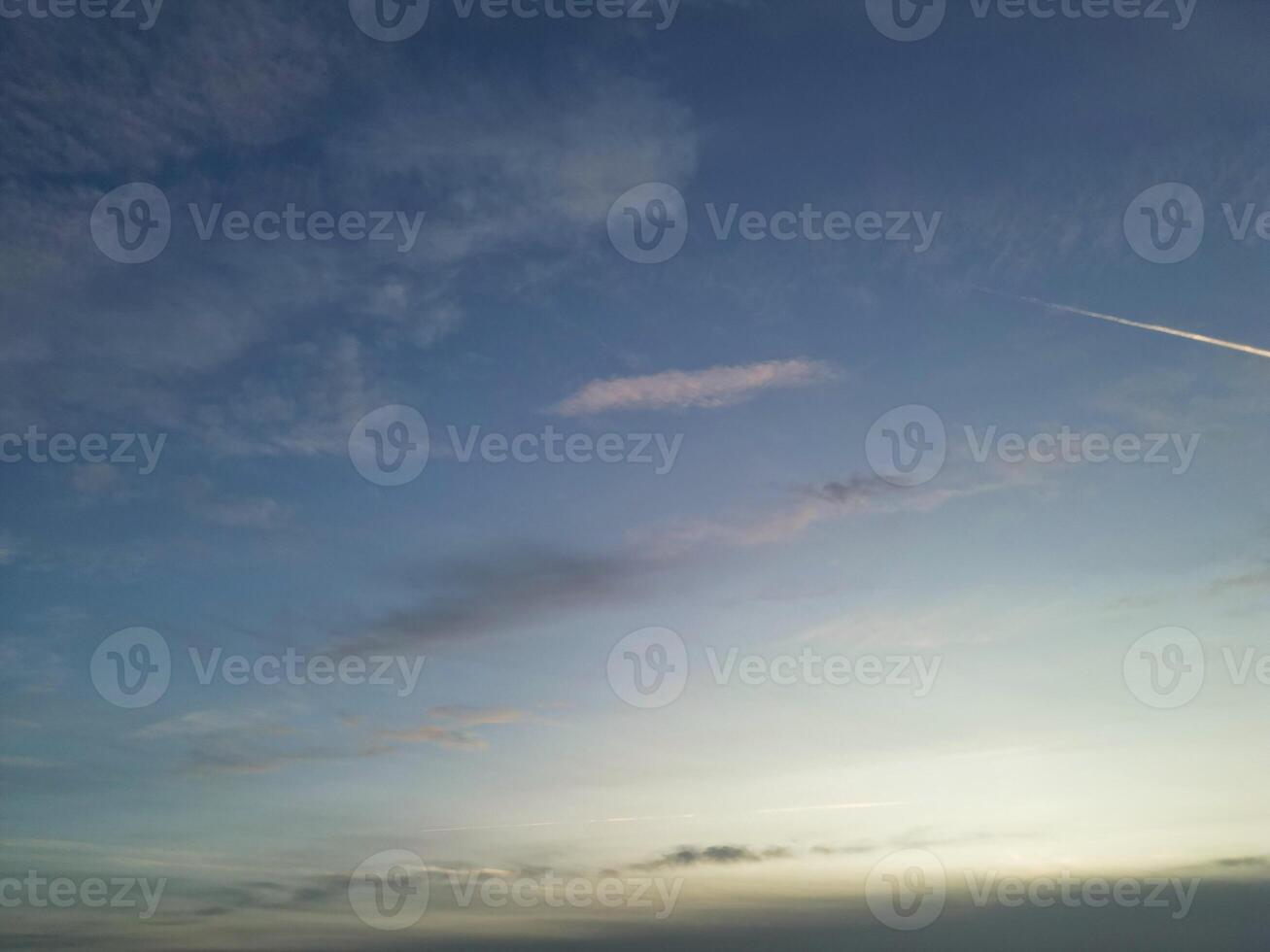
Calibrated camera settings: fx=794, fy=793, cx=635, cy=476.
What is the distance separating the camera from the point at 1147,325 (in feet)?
155

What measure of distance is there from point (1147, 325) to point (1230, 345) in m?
Answer: 5.18

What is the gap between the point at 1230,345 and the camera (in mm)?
47281
